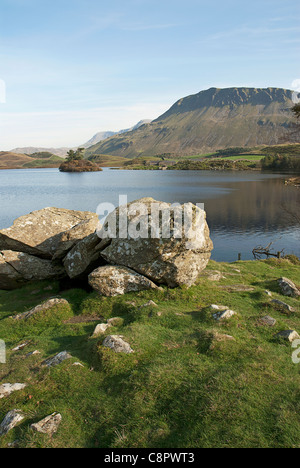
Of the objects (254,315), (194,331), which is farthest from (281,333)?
(194,331)

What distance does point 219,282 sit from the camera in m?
19.8

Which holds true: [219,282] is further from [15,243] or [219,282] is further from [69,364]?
[15,243]

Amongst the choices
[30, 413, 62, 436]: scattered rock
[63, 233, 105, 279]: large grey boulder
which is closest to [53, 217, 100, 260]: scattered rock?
[63, 233, 105, 279]: large grey boulder

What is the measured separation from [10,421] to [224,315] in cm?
911

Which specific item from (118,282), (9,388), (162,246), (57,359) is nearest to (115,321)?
(118,282)

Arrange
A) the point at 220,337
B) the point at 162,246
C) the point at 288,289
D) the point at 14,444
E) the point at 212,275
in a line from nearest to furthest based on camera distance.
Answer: the point at 14,444
the point at 220,337
the point at 162,246
the point at 288,289
the point at 212,275

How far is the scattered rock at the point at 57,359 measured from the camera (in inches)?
424

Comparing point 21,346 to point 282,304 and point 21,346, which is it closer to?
point 21,346

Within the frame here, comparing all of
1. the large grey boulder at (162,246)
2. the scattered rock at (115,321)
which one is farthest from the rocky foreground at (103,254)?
the scattered rock at (115,321)

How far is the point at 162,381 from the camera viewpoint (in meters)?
9.40

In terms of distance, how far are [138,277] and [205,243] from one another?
190 inches

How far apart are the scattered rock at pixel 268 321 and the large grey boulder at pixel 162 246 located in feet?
17.2

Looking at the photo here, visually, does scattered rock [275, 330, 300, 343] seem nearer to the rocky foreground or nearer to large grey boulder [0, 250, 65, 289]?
the rocky foreground

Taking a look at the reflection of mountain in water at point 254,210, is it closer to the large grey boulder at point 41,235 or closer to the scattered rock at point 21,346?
the large grey boulder at point 41,235
